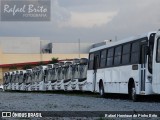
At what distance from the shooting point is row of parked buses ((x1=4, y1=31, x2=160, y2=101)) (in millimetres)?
21719

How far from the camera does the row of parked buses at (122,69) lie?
2172cm

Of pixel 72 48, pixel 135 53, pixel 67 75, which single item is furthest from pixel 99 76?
pixel 72 48

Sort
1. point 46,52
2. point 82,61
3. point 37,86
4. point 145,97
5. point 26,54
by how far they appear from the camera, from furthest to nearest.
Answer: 1. point 46,52
2. point 26,54
3. point 37,86
4. point 82,61
5. point 145,97

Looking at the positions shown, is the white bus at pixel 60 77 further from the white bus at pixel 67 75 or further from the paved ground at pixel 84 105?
the paved ground at pixel 84 105

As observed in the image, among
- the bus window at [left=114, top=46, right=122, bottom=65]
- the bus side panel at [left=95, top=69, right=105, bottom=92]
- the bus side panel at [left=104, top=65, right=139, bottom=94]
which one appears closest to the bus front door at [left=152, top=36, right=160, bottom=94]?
the bus side panel at [left=104, top=65, right=139, bottom=94]

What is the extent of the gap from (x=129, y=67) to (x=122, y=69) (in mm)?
1198

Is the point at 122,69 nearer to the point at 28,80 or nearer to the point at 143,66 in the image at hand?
the point at 143,66

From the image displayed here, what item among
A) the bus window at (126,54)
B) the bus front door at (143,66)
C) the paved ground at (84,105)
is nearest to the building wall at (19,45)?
the paved ground at (84,105)

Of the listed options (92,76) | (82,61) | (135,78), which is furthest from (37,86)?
(135,78)

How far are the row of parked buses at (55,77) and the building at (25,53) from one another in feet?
177

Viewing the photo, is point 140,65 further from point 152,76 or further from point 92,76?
point 92,76

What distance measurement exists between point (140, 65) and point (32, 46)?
100 m

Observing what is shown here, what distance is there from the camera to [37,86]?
171ft

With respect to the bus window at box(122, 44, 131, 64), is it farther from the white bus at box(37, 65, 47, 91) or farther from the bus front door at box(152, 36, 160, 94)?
the white bus at box(37, 65, 47, 91)
